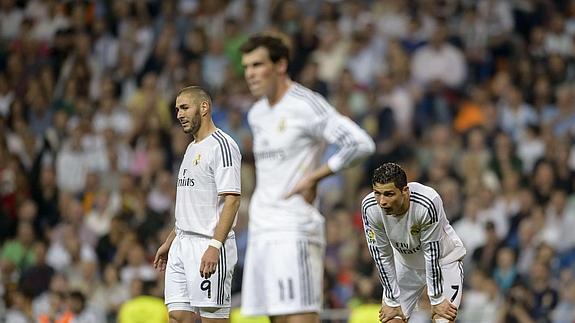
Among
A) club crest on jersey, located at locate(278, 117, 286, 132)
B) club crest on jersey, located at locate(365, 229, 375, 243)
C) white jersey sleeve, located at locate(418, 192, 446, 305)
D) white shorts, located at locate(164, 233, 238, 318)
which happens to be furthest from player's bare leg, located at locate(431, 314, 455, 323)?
club crest on jersey, located at locate(278, 117, 286, 132)

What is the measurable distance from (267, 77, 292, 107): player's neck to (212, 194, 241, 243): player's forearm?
1.12 meters

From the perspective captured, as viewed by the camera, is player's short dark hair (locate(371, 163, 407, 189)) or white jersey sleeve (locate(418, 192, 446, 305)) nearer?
player's short dark hair (locate(371, 163, 407, 189))

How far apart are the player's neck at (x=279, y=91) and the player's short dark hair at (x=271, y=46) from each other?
0.54ft

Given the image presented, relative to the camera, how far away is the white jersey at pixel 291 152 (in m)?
9.38

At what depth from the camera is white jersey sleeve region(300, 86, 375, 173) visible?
920cm

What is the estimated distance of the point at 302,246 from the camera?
9.38 metres

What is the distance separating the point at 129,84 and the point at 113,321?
5314mm

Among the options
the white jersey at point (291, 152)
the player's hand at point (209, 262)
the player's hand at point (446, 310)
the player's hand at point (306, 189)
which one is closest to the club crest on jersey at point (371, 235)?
the white jersey at point (291, 152)

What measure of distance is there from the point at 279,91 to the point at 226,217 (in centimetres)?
136

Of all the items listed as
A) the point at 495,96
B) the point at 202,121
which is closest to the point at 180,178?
the point at 202,121

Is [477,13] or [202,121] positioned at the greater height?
[477,13]

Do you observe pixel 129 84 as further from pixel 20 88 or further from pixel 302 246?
pixel 302 246

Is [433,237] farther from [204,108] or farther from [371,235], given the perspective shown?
[204,108]

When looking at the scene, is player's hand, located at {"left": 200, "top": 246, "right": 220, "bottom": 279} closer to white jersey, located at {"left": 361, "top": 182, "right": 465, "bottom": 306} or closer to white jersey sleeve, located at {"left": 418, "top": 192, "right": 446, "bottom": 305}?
white jersey, located at {"left": 361, "top": 182, "right": 465, "bottom": 306}
